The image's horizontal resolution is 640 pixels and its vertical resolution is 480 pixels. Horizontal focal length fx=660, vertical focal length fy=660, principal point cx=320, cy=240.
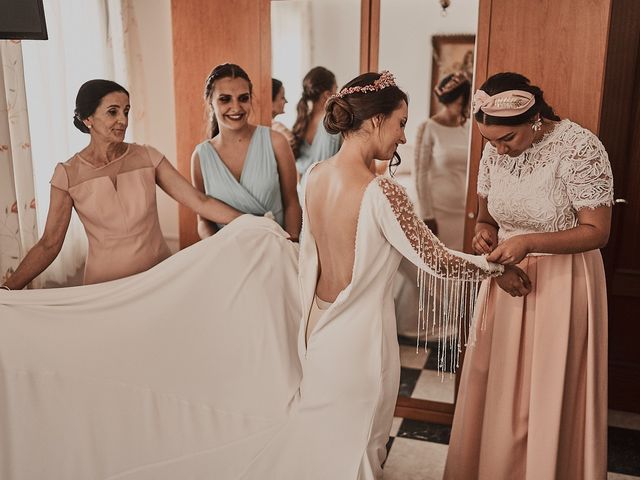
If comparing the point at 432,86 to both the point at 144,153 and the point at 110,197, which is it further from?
the point at 110,197

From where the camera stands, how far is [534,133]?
211 cm

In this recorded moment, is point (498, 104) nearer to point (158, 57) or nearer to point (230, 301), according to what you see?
point (230, 301)

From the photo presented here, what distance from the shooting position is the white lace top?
2.02m

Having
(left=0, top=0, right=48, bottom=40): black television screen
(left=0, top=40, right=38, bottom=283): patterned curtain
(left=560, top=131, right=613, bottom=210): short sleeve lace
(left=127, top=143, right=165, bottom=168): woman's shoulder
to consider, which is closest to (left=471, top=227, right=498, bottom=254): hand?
(left=560, top=131, right=613, bottom=210): short sleeve lace

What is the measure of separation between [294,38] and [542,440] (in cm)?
187

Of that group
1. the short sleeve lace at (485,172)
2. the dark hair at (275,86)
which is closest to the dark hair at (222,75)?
the dark hair at (275,86)

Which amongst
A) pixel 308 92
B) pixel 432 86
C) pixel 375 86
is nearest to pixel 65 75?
pixel 308 92

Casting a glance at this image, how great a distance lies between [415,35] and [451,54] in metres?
0.17

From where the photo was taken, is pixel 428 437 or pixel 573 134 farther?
pixel 428 437

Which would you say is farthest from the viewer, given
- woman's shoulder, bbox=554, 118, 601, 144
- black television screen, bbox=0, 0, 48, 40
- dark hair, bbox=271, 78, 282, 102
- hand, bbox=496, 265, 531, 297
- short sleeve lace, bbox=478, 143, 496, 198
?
dark hair, bbox=271, 78, 282, 102

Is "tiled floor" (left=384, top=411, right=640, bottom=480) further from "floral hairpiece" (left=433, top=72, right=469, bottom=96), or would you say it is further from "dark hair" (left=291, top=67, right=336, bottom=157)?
"floral hairpiece" (left=433, top=72, right=469, bottom=96)

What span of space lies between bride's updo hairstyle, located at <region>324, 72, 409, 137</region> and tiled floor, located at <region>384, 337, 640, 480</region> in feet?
4.71

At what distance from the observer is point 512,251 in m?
2.06

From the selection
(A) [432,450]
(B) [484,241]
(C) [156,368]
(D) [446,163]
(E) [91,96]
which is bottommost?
(A) [432,450]
